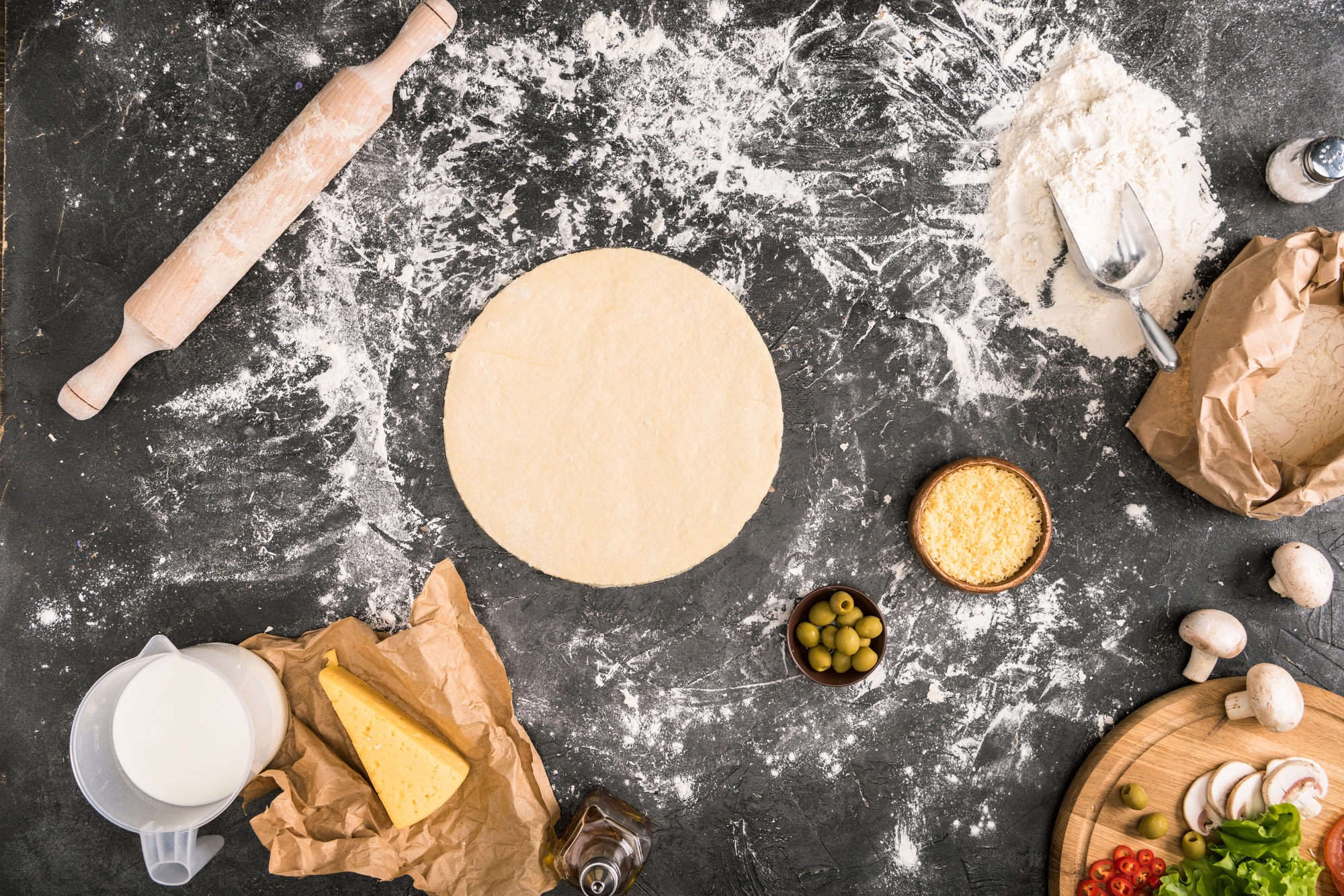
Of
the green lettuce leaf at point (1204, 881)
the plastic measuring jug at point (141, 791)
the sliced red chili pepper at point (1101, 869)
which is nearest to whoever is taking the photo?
the plastic measuring jug at point (141, 791)

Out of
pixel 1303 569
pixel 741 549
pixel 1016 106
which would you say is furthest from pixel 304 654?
pixel 1303 569

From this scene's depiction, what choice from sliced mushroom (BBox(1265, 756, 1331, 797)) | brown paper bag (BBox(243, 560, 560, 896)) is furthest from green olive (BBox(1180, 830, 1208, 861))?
brown paper bag (BBox(243, 560, 560, 896))

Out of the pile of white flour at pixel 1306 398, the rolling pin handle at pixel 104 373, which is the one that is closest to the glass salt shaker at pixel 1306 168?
the pile of white flour at pixel 1306 398

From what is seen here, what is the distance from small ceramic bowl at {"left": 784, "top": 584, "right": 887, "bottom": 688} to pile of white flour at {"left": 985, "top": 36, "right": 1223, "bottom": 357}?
3.00ft

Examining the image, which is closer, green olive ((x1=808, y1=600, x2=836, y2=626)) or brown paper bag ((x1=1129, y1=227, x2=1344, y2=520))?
brown paper bag ((x1=1129, y1=227, x2=1344, y2=520))

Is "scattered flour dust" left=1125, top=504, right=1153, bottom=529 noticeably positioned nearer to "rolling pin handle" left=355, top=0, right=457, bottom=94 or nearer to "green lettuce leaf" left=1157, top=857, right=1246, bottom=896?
"green lettuce leaf" left=1157, top=857, right=1246, bottom=896

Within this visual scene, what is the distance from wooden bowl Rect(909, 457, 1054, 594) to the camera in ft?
5.68

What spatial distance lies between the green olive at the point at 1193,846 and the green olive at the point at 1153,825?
0.20ft

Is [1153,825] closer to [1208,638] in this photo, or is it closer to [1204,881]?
[1204,881]

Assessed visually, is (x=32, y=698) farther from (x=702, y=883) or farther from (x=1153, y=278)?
(x=1153, y=278)

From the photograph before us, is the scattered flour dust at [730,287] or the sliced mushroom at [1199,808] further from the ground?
the scattered flour dust at [730,287]

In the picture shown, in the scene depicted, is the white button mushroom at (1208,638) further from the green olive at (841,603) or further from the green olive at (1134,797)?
the green olive at (841,603)

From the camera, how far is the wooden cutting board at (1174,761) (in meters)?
1.78

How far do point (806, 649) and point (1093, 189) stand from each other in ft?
4.64
